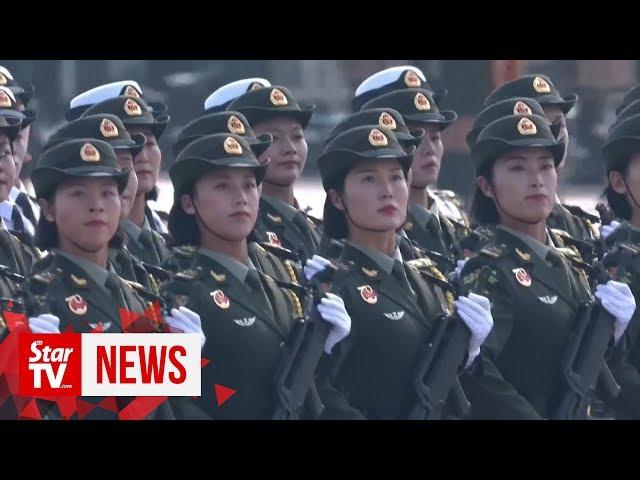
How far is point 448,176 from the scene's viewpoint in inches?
945

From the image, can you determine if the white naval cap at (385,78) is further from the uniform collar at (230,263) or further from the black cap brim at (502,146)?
the uniform collar at (230,263)

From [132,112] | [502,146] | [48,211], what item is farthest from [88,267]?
[502,146]

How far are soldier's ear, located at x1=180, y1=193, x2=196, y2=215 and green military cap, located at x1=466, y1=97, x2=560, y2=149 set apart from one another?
3092 millimetres

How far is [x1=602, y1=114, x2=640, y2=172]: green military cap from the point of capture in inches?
774

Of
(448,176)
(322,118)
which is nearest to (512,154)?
(448,176)

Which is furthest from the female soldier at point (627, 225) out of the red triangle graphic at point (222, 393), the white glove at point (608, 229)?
the red triangle graphic at point (222, 393)

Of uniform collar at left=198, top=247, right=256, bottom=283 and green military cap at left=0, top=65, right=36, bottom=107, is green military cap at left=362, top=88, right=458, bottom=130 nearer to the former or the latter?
green military cap at left=0, top=65, right=36, bottom=107

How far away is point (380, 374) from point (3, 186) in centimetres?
342

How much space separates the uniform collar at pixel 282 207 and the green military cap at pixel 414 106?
1.52m

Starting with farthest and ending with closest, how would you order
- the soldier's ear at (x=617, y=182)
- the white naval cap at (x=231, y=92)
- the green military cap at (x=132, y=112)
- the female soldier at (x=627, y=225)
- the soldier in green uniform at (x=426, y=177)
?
the white naval cap at (x=231, y=92), the soldier in green uniform at (x=426, y=177), the green military cap at (x=132, y=112), the soldier's ear at (x=617, y=182), the female soldier at (x=627, y=225)

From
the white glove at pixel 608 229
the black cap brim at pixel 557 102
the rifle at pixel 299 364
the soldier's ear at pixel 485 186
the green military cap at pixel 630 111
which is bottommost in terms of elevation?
the rifle at pixel 299 364

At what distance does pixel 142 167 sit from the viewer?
20000 mm

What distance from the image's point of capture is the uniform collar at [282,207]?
20316 mm

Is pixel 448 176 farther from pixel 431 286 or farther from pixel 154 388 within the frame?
pixel 154 388
